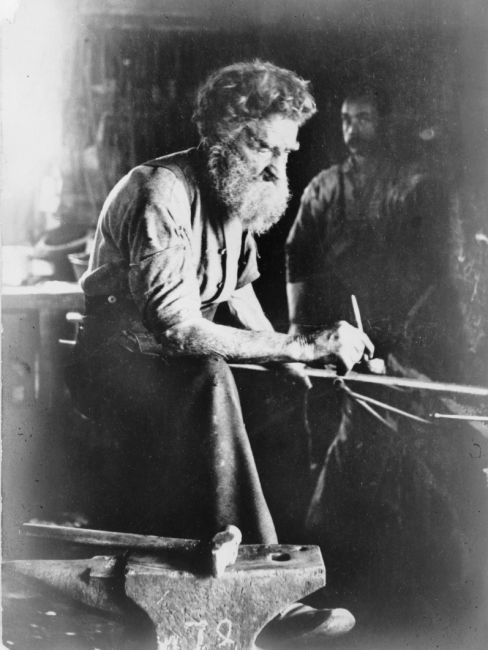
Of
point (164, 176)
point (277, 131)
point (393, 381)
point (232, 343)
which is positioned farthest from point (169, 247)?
point (393, 381)

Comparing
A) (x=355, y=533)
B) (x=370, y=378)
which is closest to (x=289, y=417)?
(x=370, y=378)

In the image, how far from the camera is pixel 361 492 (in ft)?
6.80

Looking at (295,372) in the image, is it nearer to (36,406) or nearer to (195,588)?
(195,588)

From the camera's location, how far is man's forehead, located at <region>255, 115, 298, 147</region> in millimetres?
1996

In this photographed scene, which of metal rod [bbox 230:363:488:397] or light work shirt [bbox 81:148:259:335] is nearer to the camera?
light work shirt [bbox 81:148:259:335]

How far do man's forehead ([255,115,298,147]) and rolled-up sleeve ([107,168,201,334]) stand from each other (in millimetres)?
293

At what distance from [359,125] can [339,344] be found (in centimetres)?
67

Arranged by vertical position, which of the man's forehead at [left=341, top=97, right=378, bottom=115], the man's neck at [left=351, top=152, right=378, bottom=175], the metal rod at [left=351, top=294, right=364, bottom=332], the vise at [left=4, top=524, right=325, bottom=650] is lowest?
the vise at [left=4, top=524, right=325, bottom=650]

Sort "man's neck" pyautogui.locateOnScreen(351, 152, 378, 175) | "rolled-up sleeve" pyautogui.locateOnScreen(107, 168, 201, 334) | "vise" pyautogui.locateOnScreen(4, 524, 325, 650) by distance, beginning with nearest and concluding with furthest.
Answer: "vise" pyautogui.locateOnScreen(4, 524, 325, 650) < "rolled-up sleeve" pyautogui.locateOnScreen(107, 168, 201, 334) < "man's neck" pyautogui.locateOnScreen(351, 152, 378, 175)

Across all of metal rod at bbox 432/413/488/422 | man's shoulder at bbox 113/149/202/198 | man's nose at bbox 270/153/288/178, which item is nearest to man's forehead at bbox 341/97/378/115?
man's nose at bbox 270/153/288/178

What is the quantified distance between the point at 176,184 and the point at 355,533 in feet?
3.96

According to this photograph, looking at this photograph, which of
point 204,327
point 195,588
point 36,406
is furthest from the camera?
point 36,406

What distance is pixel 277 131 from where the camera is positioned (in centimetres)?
200

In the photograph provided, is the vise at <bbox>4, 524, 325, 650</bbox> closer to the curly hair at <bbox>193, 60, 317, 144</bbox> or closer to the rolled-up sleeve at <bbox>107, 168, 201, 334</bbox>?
the rolled-up sleeve at <bbox>107, 168, 201, 334</bbox>
